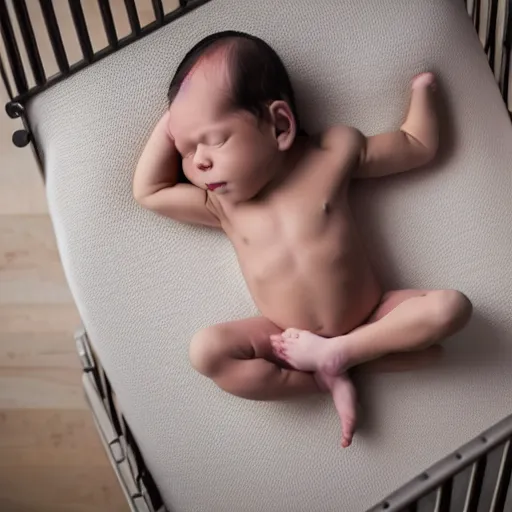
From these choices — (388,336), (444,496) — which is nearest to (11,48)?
(388,336)

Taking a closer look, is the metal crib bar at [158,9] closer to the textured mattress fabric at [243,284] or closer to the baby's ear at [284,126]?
the textured mattress fabric at [243,284]

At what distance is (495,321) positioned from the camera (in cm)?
84

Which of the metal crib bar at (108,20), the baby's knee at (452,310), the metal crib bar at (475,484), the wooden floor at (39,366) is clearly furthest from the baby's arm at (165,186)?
the wooden floor at (39,366)

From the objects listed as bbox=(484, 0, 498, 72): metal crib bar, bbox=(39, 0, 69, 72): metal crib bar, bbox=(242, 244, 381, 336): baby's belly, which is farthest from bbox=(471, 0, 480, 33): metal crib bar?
bbox=(39, 0, 69, 72): metal crib bar

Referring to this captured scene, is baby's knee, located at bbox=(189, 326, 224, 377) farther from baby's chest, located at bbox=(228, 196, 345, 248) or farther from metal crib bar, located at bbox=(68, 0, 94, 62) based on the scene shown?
metal crib bar, located at bbox=(68, 0, 94, 62)

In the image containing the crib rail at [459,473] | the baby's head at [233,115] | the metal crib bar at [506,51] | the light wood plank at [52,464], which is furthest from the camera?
the light wood plank at [52,464]

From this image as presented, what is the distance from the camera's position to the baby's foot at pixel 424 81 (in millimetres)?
854

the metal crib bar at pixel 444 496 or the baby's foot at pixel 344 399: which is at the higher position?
the baby's foot at pixel 344 399

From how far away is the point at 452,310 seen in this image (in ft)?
2.51

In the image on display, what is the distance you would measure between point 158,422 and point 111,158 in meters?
0.28

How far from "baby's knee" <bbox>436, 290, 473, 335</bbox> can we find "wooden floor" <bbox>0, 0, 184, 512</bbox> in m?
0.64

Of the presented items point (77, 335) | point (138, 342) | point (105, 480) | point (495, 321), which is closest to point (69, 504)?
point (105, 480)

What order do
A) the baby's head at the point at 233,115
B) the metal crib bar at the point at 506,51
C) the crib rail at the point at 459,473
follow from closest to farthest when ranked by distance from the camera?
the crib rail at the point at 459,473 → the baby's head at the point at 233,115 → the metal crib bar at the point at 506,51

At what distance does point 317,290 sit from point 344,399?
0.36 ft
